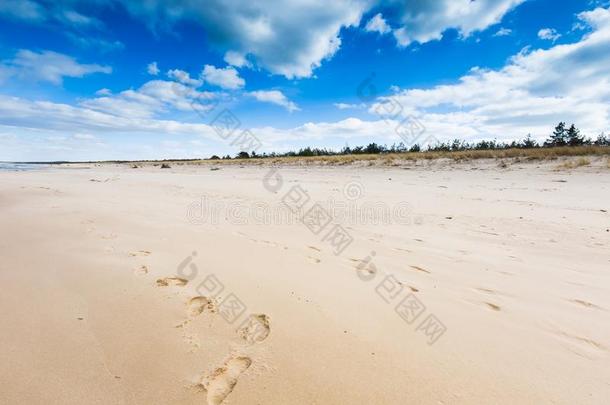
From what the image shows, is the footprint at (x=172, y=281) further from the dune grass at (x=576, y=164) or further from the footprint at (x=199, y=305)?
the dune grass at (x=576, y=164)

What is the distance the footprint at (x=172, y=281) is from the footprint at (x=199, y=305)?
324 millimetres

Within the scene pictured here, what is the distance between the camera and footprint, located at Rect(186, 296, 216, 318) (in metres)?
2.33

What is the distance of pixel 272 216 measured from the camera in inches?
244

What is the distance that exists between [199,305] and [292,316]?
0.75 metres

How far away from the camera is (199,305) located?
7.99 ft

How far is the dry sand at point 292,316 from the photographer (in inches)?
65.0

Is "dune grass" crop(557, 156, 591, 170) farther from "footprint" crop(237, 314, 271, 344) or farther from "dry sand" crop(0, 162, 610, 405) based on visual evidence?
"footprint" crop(237, 314, 271, 344)

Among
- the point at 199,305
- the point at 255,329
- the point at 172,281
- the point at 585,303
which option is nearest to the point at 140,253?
the point at 172,281

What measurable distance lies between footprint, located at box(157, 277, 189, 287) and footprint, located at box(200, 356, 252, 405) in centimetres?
118

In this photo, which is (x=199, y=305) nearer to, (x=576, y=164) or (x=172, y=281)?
(x=172, y=281)

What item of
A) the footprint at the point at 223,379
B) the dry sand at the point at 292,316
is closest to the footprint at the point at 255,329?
the dry sand at the point at 292,316

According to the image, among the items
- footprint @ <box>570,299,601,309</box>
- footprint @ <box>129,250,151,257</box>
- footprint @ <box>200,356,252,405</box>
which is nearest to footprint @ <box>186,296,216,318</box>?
footprint @ <box>200,356,252,405</box>

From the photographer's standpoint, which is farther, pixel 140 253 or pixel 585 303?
pixel 140 253

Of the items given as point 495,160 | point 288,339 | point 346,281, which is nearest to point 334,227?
point 346,281
